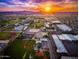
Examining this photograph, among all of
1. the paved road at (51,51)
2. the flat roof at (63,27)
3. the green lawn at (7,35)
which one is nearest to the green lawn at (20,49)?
the green lawn at (7,35)

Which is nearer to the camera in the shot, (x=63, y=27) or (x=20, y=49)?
(x=20, y=49)

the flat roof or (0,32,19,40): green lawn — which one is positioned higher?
the flat roof

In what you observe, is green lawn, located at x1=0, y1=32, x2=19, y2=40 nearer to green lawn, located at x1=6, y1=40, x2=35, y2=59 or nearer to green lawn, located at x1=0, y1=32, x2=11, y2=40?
green lawn, located at x1=0, y1=32, x2=11, y2=40

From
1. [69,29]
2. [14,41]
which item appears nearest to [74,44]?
[69,29]

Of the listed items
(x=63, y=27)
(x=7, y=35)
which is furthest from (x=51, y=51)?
(x=7, y=35)

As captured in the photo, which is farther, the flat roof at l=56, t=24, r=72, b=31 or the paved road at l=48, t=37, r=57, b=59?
the flat roof at l=56, t=24, r=72, b=31

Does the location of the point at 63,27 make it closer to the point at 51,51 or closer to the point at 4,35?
the point at 51,51

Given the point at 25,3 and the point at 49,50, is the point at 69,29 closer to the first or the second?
the point at 49,50

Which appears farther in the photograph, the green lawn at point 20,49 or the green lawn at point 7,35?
the green lawn at point 7,35

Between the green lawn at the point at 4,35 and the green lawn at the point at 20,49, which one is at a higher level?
the green lawn at the point at 4,35

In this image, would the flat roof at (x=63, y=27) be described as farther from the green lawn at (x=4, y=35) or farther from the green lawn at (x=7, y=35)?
the green lawn at (x=4, y=35)

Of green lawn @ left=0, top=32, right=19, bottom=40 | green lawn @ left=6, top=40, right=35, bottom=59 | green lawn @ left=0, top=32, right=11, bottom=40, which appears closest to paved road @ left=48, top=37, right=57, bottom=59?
green lawn @ left=6, top=40, right=35, bottom=59
